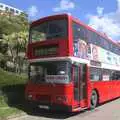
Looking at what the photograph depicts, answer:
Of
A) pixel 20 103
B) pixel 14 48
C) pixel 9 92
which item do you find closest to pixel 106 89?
pixel 20 103

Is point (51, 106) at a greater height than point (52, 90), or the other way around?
point (52, 90)

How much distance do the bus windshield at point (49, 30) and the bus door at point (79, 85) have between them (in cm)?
158

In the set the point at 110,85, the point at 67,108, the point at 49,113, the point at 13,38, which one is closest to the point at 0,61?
the point at 13,38

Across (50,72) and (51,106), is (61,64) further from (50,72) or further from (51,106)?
(51,106)

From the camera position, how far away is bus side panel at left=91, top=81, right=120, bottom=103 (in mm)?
19164

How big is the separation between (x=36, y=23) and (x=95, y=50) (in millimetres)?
3485

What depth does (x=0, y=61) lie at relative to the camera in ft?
82.7

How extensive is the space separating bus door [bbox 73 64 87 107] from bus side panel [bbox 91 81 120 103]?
131 cm

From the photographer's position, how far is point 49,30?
53.4 ft

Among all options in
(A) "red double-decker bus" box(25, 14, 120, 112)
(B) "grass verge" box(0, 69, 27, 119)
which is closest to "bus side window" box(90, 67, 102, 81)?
(A) "red double-decker bus" box(25, 14, 120, 112)

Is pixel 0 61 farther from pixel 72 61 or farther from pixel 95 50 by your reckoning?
pixel 72 61

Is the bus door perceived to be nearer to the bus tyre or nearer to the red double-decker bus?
the red double-decker bus

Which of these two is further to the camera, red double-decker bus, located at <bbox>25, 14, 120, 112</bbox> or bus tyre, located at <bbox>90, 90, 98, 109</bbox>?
bus tyre, located at <bbox>90, 90, 98, 109</bbox>

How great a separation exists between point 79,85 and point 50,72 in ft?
4.94
